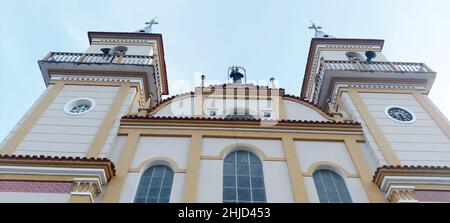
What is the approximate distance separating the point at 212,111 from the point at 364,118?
5454 millimetres

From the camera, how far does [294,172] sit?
11680 millimetres

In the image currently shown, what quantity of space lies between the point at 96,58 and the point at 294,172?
9725 millimetres

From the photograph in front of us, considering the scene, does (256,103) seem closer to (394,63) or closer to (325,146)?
(325,146)

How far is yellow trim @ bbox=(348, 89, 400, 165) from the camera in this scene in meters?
12.3

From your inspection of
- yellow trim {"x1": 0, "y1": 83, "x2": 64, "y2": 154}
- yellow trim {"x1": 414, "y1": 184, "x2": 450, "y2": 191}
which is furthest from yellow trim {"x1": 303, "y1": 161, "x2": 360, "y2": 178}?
yellow trim {"x1": 0, "y1": 83, "x2": 64, "y2": 154}

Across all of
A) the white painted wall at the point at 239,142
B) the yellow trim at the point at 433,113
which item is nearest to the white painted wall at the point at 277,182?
the white painted wall at the point at 239,142

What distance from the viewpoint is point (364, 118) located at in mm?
14070

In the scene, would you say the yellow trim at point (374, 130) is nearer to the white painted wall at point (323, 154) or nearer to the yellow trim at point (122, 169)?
the white painted wall at point (323, 154)

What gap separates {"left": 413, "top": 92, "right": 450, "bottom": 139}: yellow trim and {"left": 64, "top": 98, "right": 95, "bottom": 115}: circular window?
1207 centimetres

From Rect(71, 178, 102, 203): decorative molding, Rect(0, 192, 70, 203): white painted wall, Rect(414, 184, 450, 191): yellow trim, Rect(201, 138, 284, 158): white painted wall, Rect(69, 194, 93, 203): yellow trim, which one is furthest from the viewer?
Rect(201, 138, 284, 158): white painted wall

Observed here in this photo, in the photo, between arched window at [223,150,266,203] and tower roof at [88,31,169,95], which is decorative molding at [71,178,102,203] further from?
tower roof at [88,31,169,95]

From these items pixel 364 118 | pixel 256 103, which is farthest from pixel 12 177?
pixel 364 118

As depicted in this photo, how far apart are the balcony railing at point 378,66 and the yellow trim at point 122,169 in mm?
8305

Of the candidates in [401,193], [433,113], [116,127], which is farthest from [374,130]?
[116,127]
